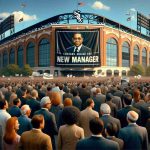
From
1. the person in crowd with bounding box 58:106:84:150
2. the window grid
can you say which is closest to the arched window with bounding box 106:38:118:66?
the window grid

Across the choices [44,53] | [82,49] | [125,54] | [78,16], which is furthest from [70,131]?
[125,54]

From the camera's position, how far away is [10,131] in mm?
6152

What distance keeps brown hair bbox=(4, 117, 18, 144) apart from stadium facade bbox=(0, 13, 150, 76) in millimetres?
87776

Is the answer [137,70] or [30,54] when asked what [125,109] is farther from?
[30,54]

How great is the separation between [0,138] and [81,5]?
100 metres

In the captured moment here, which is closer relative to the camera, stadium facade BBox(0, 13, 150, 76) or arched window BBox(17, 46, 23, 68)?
stadium facade BBox(0, 13, 150, 76)

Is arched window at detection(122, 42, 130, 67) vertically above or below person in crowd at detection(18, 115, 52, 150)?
above

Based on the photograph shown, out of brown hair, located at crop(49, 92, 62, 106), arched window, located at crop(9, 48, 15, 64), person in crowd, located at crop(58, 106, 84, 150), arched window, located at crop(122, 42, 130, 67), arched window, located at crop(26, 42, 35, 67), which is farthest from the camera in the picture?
arched window, located at crop(9, 48, 15, 64)

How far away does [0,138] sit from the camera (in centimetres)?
639

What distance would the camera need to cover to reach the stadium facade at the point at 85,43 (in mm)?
94625

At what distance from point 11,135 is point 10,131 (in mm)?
80

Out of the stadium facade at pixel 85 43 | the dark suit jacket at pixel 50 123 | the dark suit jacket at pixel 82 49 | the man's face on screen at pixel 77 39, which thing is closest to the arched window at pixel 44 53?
the stadium facade at pixel 85 43

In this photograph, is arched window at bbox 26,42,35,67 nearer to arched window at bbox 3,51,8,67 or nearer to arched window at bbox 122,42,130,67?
arched window at bbox 3,51,8,67

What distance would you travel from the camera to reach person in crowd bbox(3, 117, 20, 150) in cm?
611
